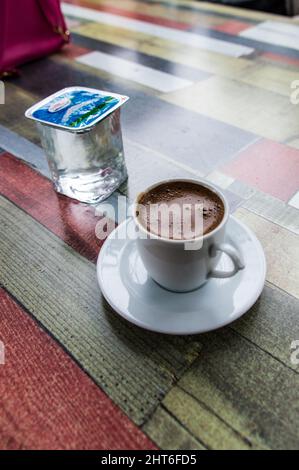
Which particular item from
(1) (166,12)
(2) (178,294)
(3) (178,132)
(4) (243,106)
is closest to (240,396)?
(2) (178,294)

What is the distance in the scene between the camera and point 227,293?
0.45 metres

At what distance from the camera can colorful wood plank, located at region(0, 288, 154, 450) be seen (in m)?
0.36

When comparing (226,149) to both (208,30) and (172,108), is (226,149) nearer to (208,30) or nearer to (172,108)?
(172,108)

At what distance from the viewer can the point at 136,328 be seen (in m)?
0.45

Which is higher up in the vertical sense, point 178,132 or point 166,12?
point 166,12

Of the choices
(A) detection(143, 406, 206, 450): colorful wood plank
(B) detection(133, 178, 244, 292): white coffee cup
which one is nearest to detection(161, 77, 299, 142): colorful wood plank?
(B) detection(133, 178, 244, 292): white coffee cup

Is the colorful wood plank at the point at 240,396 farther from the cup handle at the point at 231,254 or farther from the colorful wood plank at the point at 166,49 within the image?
the colorful wood plank at the point at 166,49

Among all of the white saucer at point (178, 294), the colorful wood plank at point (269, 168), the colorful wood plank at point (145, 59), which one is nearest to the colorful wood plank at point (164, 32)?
the colorful wood plank at point (145, 59)

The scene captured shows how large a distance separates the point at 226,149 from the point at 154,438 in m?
0.56

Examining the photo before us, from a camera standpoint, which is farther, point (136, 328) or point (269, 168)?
point (269, 168)

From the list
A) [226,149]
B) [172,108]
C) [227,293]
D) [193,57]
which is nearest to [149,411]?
[227,293]

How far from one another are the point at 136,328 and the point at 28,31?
1158 millimetres

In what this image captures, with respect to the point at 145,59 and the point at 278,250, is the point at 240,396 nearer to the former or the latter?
the point at 278,250

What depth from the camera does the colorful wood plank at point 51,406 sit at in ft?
1.19
